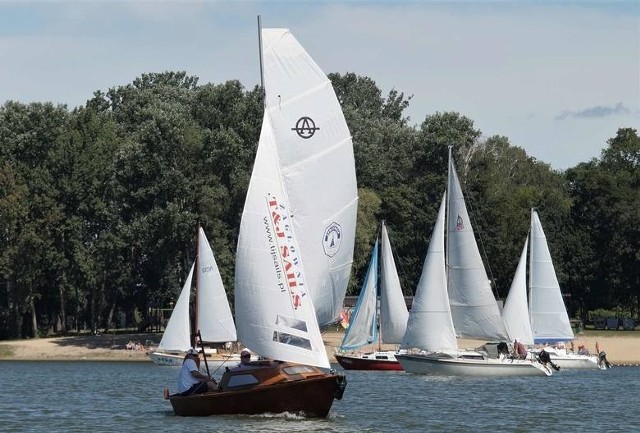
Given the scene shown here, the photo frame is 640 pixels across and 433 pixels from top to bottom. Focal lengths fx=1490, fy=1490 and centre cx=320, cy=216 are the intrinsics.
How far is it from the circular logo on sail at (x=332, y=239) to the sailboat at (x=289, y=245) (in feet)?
0.09

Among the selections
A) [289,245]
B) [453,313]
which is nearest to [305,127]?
[289,245]

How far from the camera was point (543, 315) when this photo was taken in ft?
269

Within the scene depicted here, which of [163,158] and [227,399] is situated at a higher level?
[163,158]

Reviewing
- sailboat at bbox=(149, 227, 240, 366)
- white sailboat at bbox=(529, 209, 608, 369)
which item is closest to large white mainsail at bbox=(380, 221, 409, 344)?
white sailboat at bbox=(529, 209, 608, 369)

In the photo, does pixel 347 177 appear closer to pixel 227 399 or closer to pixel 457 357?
pixel 227 399

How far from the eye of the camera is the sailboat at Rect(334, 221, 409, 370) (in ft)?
255

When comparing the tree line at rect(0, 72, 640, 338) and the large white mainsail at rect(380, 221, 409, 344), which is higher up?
the tree line at rect(0, 72, 640, 338)

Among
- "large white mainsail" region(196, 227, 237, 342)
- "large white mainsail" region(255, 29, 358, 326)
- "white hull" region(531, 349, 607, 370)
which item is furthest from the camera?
"white hull" region(531, 349, 607, 370)

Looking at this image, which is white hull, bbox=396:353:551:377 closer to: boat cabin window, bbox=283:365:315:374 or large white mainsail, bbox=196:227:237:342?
large white mainsail, bbox=196:227:237:342

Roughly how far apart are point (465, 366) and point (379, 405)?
18282mm

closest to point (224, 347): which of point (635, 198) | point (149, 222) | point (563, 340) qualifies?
point (149, 222)

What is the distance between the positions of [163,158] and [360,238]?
44.3ft

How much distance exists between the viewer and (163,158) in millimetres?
94375

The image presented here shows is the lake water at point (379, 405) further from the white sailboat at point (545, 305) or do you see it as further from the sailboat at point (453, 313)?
the white sailboat at point (545, 305)
